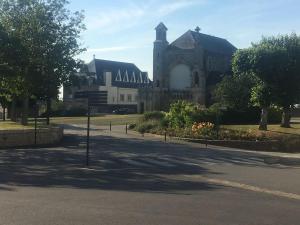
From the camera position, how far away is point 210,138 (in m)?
37.0

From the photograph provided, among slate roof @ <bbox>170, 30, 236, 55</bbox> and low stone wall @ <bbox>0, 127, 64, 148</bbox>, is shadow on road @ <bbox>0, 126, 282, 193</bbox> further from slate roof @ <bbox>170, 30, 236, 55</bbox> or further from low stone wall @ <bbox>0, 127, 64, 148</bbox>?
slate roof @ <bbox>170, 30, 236, 55</bbox>

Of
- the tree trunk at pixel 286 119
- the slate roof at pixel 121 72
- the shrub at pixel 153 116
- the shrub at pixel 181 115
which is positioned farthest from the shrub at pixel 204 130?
the slate roof at pixel 121 72

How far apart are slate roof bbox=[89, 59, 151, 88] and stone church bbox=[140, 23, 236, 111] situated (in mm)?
19996

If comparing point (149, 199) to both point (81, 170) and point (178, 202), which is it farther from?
point (81, 170)

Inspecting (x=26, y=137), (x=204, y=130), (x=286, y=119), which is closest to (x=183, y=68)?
(x=286, y=119)

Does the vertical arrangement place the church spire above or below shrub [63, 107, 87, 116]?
above

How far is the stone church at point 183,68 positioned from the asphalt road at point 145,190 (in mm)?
71388

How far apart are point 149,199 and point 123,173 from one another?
244 inches

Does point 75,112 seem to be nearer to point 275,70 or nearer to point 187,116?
point 187,116

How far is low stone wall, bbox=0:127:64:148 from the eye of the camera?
31.4 metres

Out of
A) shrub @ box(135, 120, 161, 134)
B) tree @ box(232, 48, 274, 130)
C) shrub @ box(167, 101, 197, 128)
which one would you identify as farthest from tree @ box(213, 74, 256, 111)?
shrub @ box(135, 120, 161, 134)

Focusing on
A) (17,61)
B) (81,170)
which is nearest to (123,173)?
(81,170)

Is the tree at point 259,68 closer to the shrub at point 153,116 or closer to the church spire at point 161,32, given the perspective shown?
the shrub at point 153,116

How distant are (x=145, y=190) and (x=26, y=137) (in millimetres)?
19364
